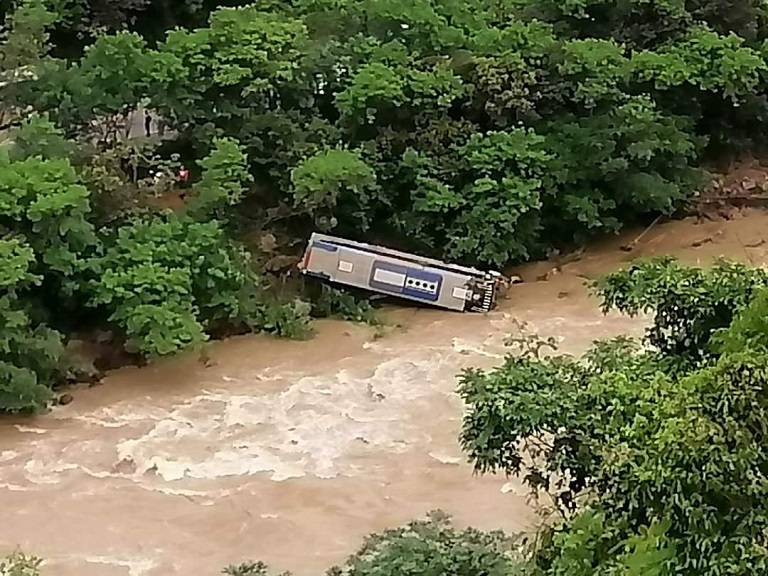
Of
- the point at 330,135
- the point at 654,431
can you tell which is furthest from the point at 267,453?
the point at 654,431

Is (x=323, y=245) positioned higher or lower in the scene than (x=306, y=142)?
lower

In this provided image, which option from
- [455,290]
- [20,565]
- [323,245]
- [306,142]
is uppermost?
[306,142]

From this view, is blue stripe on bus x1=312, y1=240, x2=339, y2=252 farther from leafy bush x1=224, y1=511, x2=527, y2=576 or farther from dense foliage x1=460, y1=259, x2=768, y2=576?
dense foliage x1=460, y1=259, x2=768, y2=576

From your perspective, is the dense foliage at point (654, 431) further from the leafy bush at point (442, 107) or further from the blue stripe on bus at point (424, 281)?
the leafy bush at point (442, 107)

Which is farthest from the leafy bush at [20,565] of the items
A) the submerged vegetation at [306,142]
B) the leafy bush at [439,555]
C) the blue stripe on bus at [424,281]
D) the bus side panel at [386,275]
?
the blue stripe on bus at [424,281]

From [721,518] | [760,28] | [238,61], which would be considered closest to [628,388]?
[721,518]

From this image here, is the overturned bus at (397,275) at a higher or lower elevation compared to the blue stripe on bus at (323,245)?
lower

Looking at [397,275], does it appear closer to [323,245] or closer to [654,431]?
[323,245]
